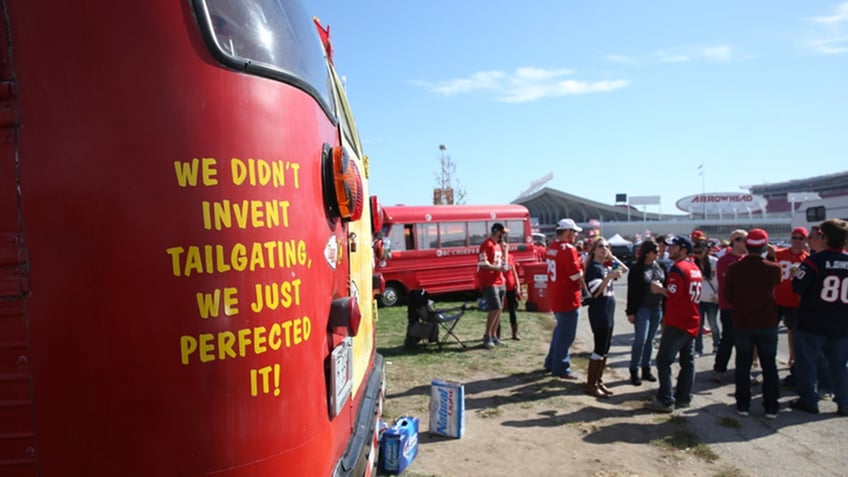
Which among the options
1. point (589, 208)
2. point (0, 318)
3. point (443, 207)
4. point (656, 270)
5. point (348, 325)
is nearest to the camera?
point (0, 318)

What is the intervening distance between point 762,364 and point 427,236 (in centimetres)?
1107

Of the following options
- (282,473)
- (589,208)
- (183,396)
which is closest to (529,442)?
(282,473)

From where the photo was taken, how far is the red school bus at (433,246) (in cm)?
1549

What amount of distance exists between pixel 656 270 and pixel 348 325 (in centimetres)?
566

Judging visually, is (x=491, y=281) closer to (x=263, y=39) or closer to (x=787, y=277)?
(x=787, y=277)

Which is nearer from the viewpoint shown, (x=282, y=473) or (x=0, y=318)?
(x=0, y=318)

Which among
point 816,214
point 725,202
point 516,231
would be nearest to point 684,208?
point 725,202

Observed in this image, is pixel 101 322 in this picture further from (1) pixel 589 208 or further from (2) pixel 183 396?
(1) pixel 589 208

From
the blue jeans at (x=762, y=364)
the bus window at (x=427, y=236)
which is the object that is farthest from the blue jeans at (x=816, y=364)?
the bus window at (x=427, y=236)

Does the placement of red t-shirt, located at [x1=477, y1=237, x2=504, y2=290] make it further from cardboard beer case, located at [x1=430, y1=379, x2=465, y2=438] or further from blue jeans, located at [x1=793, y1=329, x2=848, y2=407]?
blue jeans, located at [x1=793, y1=329, x2=848, y2=407]

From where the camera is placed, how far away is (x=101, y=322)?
1428mm

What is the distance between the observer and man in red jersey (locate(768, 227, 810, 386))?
656 centimetres

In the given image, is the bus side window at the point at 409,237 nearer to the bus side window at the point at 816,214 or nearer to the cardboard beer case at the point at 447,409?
the cardboard beer case at the point at 447,409

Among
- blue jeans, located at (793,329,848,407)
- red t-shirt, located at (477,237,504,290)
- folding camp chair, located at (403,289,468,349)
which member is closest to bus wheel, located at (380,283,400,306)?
folding camp chair, located at (403,289,468,349)
